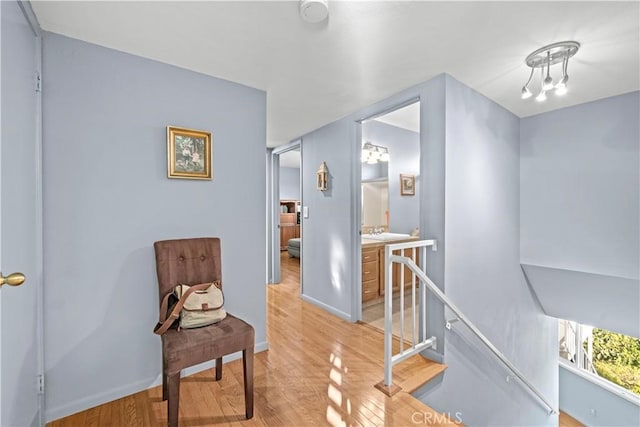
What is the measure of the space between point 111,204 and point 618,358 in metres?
6.65

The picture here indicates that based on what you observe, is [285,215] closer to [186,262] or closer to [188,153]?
[188,153]

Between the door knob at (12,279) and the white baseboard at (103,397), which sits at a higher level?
the door knob at (12,279)

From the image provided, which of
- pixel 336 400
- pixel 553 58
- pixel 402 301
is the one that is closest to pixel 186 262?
pixel 336 400

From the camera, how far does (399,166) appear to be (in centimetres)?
451

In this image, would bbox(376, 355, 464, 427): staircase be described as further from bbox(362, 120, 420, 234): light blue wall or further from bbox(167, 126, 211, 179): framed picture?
bbox(362, 120, 420, 234): light blue wall

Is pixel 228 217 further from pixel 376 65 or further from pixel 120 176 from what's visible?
pixel 376 65

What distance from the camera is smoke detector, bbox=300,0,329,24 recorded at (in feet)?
4.50

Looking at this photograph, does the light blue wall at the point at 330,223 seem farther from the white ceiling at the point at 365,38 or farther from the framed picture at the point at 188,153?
the framed picture at the point at 188,153

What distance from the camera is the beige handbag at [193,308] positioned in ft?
5.30

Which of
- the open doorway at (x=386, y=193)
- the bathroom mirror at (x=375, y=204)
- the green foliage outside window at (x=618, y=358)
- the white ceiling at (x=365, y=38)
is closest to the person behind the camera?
the white ceiling at (x=365, y=38)

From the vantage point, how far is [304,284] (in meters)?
3.90

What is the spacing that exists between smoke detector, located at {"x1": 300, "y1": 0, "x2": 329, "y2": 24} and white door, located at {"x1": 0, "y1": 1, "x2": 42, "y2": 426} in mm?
1238

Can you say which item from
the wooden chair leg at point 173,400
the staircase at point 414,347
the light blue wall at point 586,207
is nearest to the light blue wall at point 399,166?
the light blue wall at point 586,207

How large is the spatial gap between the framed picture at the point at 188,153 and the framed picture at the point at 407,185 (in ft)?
10.7
